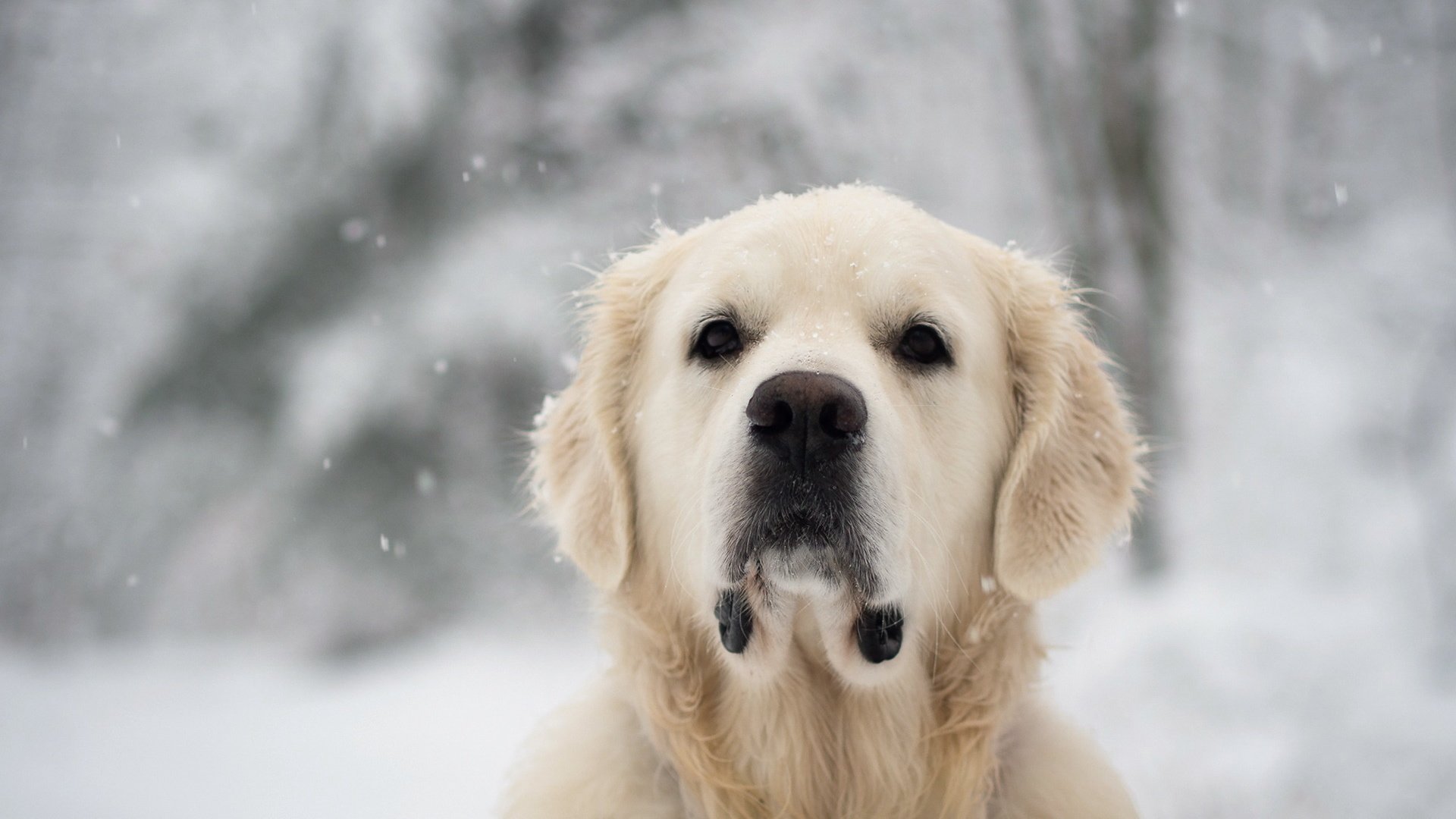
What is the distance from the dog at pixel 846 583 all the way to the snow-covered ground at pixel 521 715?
2582 millimetres

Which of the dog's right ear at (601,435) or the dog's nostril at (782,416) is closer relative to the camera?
the dog's nostril at (782,416)

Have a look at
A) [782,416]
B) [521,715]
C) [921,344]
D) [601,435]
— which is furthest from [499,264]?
[782,416]

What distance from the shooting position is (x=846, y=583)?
6.86 ft

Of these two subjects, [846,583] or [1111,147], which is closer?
[846,583]

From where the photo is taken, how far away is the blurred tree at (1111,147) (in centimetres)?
814

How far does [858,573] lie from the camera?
6.75 feet

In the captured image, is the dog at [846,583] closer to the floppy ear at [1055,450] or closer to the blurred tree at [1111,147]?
the floppy ear at [1055,450]

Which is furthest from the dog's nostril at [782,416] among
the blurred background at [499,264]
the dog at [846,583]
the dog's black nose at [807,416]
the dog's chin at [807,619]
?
the blurred background at [499,264]

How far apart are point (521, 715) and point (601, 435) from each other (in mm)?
4217

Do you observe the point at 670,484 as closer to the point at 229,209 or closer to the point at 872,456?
the point at 872,456

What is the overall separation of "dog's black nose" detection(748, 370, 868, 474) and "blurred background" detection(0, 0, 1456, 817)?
17.5 feet

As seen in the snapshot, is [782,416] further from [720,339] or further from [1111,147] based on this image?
[1111,147]

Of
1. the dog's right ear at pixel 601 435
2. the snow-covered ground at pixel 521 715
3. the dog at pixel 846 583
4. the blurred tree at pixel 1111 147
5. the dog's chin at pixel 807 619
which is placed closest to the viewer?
the dog's chin at pixel 807 619

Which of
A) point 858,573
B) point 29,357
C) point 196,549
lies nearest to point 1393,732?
point 858,573
